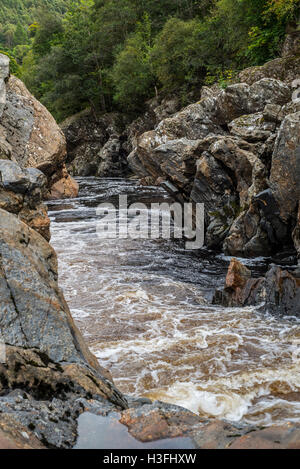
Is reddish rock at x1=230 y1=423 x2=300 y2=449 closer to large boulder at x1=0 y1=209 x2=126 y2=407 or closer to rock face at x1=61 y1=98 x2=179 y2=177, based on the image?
large boulder at x1=0 y1=209 x2=126 y2=407

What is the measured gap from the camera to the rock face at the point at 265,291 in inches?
311

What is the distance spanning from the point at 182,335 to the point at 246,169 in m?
7.35

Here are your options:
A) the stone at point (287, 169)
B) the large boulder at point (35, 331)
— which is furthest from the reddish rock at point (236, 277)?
the large boulder at point (35, 331)

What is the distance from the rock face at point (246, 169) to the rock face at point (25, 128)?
21.9ft

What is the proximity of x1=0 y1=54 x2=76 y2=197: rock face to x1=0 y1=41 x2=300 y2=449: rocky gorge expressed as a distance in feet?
0.19

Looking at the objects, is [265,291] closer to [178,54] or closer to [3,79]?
[3,79]

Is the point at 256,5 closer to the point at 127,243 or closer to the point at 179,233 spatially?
the point at 179,233

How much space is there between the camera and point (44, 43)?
51.4m

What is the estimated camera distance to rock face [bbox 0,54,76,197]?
1791cm

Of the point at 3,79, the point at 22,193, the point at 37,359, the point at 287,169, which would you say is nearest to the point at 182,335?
the point at 22,193

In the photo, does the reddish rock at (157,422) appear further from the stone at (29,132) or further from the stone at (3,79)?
the stone at (3,79)

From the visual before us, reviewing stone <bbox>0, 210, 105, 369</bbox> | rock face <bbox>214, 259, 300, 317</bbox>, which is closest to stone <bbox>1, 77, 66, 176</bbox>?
rock face <bbox>214, 259, 300, 317</bbox>

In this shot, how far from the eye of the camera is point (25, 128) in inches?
728

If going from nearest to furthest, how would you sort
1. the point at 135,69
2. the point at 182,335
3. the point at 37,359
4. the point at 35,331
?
1. the point at 37,359
2. the point at 35,331
3. the point at 182,335
4. the point at 135,69
